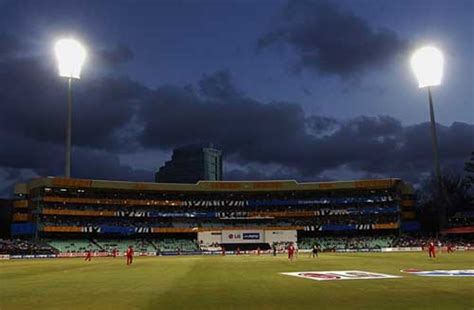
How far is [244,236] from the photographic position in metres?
126

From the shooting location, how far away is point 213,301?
58.7 ft

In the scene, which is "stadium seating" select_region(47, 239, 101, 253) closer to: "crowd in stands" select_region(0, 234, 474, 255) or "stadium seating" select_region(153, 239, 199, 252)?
"crowd in stands" select_region(0, 234, 474, 255)

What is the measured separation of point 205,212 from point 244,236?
14.6 m

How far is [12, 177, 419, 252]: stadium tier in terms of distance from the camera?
389 feet

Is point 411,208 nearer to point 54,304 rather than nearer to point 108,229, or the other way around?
point 108,229

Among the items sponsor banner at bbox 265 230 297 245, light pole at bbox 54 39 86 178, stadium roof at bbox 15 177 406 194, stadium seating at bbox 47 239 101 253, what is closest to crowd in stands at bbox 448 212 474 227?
stadium roof at bbox 15 177 406 194

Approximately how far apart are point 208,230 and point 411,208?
5519cm

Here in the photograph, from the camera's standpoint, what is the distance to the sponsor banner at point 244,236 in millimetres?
125312

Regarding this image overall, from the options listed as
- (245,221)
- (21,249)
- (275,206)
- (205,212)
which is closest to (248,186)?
(245,221)

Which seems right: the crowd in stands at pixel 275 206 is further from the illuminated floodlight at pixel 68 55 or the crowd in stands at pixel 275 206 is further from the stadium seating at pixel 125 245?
the illuminated floodlight at pixel 68 55

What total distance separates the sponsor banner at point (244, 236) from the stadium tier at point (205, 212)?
253 millimetres

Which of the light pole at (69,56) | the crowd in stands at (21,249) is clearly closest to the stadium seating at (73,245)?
the crowd in stands at (21,249)

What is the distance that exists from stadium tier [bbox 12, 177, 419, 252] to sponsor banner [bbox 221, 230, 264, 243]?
0.25 m

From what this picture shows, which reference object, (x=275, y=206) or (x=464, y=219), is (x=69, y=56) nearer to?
(x=275, y=206)
